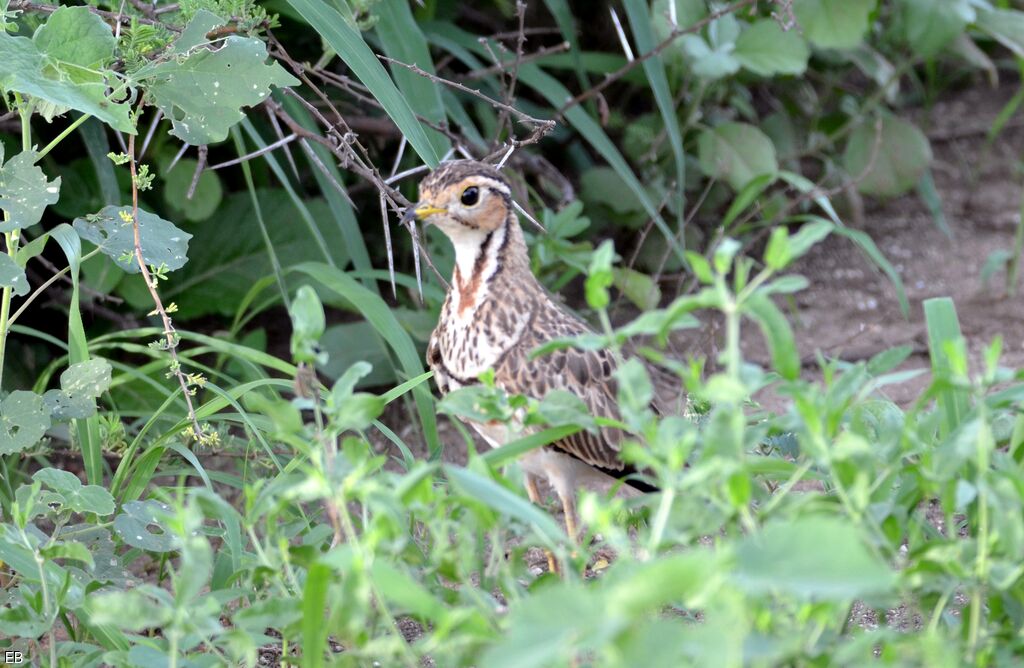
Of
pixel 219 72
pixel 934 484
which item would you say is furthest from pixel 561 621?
pixel 219 72

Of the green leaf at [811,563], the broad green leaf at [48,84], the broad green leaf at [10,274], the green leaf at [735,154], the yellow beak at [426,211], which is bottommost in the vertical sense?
the green leaf at [735,154]

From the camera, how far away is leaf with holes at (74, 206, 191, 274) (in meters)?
2.71

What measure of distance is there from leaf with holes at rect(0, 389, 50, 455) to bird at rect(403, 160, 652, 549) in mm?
825

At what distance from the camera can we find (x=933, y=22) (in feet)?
15.1

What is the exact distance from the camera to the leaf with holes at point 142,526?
2504mm

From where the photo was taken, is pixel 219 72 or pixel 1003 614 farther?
pixel 219 72

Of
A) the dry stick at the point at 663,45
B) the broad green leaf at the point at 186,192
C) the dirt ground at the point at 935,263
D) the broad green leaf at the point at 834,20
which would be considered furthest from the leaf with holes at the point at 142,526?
the broad green leaf at the point at 834,20

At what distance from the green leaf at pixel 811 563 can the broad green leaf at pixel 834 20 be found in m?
3.10

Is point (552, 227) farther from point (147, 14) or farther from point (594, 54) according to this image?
point (147, 14)

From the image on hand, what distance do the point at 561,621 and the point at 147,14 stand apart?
2.05 meters

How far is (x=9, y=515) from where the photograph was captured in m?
2.80

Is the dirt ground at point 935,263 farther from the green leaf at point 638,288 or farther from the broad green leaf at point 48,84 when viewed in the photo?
the broad green leaf at point 48,84

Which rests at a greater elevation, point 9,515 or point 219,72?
point 219,72

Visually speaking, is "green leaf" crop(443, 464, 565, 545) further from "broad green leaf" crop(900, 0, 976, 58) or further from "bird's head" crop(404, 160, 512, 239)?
"broad green leaf" crop(900, 0, 976, 58)
